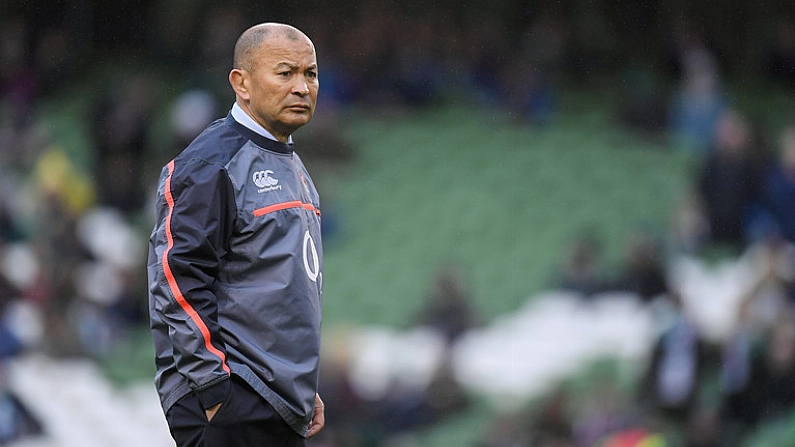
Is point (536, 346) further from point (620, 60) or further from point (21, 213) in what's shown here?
point (21, 213)

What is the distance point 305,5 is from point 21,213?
2.52 metres

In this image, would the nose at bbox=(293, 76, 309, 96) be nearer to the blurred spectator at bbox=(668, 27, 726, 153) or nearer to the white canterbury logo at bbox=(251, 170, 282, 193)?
the white canterbury logo at bbox=(251, 170, 282, 193)

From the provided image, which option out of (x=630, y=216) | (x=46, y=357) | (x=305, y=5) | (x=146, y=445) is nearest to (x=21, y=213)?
(x=46, y=357)

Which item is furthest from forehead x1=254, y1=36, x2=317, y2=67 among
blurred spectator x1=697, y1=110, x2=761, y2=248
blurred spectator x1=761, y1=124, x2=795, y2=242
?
blurred spectator x1=761, y1=124, x2=795, y2=242

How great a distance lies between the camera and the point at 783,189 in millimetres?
7523

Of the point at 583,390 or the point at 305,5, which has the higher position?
the point at 305,5

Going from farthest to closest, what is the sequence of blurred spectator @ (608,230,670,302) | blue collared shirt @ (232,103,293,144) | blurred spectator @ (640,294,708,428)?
blurred spectator @ (608,230,670,302), blurred spectator @ (640,294,708,428), blue collared shirt @ (232,103,293,144)

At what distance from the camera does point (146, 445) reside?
24.9 feet

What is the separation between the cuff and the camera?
223 centimetres

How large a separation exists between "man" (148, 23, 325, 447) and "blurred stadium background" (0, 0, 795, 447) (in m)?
4.96

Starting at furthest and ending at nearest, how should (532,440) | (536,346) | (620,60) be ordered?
(620,60) < (536,346) < (532,440)

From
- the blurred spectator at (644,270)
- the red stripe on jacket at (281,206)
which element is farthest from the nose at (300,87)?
the blurred spectator at (644,270)

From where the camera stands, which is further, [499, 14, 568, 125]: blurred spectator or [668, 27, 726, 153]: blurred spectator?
[499, 14, 568, 125]: blurred spectator

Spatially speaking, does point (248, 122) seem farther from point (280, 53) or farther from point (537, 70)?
point (537, 70)
